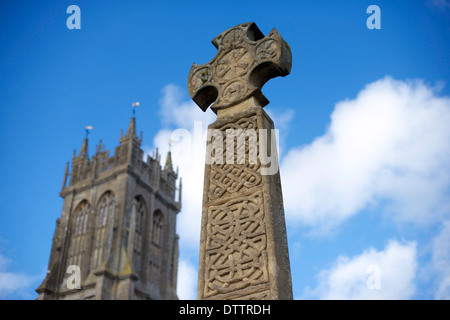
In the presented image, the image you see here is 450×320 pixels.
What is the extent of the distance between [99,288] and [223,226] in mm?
38546

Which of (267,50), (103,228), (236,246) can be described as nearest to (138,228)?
(103,228)

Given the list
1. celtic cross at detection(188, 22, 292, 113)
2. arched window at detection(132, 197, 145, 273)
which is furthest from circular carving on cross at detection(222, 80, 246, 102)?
arched window at detection(132, 197, 145, 273)

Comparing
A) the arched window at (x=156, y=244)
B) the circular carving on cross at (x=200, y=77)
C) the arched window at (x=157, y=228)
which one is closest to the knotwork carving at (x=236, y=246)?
the circular carving on cross at (x=200, y=77)

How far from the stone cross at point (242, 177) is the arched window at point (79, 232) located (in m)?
43.2

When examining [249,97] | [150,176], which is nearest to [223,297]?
[249,97]

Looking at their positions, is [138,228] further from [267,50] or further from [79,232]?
[267,50]

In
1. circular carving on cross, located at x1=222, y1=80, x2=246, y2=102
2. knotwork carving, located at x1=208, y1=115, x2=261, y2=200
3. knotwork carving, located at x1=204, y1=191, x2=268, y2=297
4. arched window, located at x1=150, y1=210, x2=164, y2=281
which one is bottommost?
knotwork carving, located at x1=204, y1=191, x2=268, y2=297

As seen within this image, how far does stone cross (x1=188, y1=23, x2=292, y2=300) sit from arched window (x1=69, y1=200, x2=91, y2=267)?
142ft

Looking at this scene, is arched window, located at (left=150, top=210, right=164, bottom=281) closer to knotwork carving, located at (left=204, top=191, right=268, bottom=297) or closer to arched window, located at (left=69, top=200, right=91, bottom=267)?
arched window, located at (left=69, top=200, right=91, bottom=267)

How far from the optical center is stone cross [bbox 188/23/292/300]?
3.38 m

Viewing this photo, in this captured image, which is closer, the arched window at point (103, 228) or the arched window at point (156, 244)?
the arched window at point (103, 228)

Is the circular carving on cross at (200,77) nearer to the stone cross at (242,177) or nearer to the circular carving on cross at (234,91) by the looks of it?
the stone cross at (242,177)

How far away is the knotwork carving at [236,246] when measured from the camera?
336cm

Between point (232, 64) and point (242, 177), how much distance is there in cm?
127
